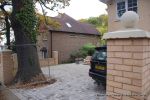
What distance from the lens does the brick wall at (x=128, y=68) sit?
8.77ft

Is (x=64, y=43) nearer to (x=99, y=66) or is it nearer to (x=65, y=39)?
(x=65, y=39)

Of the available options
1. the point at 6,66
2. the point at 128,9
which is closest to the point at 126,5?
the point at 128,9

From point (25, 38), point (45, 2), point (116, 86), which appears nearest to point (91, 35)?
point (45, 2)

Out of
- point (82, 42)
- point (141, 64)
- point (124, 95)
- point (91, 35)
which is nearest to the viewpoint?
point (141, 64)

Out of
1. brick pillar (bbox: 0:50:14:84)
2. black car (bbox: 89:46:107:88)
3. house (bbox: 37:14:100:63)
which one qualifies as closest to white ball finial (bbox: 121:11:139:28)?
black car (bbox: 89:46:107:88)

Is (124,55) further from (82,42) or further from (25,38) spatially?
(82,42)

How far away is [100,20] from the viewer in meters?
59.5

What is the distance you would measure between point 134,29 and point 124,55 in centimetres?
36

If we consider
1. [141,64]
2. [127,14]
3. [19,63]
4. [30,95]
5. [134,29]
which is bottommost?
[30,95]

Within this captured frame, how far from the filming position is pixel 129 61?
274 cm

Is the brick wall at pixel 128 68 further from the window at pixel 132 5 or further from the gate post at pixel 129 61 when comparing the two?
the window at pixel 132 5

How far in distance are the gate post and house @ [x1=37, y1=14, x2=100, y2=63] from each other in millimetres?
22461

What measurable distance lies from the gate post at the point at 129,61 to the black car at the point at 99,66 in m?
5.27

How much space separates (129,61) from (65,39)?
27.0 m
